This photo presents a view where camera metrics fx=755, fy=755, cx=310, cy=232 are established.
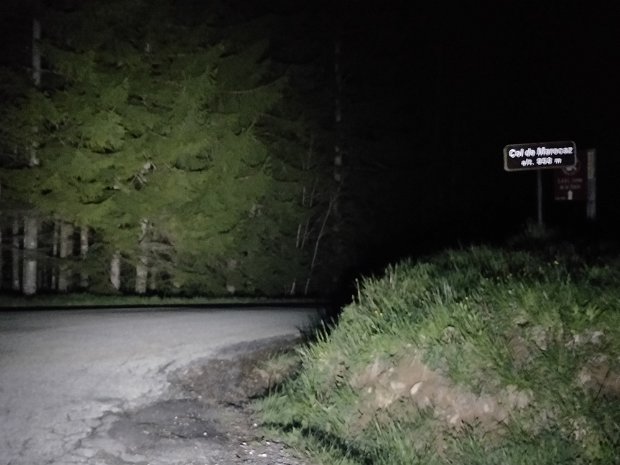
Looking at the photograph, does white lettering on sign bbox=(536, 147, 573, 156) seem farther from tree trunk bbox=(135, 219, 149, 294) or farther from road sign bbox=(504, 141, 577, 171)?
tree trunk bbox=(135, 219, 149, 294)

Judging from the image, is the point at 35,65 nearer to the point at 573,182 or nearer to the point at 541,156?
the point at 573,182

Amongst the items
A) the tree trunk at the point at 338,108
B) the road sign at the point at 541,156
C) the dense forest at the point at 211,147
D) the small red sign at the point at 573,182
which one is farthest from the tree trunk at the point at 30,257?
the road sign at the point at 541,156

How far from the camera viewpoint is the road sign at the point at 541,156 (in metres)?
10.9

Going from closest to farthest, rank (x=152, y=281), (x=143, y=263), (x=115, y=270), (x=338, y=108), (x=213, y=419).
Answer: (x=213, y=419) < (x=115, y=270) < (x=143, y=263) < (x=152, y=281) < (x=338, y=108)

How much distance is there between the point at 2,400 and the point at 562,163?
8.02 m

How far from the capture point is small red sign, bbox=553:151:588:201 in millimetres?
12961

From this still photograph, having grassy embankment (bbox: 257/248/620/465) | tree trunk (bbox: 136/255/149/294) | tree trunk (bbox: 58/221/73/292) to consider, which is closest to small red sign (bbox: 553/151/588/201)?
grassy embankment (bbox: 257/248/620/465)

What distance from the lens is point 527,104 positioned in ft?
122

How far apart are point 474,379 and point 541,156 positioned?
193 inches

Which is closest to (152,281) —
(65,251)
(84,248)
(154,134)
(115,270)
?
(115,270)

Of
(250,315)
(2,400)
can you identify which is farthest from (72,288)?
(2,400)

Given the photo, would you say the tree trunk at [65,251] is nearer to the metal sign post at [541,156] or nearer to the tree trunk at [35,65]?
the tree trunk at [35,65]

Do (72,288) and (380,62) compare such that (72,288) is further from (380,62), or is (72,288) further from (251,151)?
(380,62)

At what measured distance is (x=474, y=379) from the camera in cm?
718
